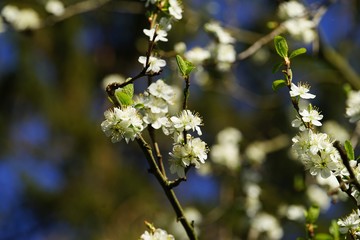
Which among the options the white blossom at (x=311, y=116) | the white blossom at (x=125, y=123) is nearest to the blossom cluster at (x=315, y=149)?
the white blossom at (x=311, y=116)

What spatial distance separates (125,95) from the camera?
3.55 feet

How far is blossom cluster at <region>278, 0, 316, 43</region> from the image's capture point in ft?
7.28

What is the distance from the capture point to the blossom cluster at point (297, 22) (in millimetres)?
2219

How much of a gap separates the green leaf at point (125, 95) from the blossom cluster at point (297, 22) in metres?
1.25

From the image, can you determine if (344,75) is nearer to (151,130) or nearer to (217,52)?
(217,52)

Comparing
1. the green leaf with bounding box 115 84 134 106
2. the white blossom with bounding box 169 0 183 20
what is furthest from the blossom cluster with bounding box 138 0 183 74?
the green leaf with bounding box 115 84 134 106

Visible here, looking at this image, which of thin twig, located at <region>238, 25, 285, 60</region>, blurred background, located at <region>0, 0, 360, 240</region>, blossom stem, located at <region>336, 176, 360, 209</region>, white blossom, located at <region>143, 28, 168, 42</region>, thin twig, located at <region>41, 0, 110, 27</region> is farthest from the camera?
blurred background, located at <region>0, 0, 360, 240</region>

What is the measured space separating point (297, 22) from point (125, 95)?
1.35 metres

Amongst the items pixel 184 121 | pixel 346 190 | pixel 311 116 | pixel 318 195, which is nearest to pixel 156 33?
pixel 184 121

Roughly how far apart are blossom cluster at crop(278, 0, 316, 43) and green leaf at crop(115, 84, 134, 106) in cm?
125

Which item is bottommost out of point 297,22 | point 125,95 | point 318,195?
point 125,95

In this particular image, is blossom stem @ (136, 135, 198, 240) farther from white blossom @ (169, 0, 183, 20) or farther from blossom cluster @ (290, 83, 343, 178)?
white blossom @ (169, 0, 183, 20)

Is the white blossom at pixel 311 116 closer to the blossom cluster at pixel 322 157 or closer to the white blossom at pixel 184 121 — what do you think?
the blossom cluster at pixel 322 157

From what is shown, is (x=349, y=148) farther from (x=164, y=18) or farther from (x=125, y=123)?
(x=164, y=18)
